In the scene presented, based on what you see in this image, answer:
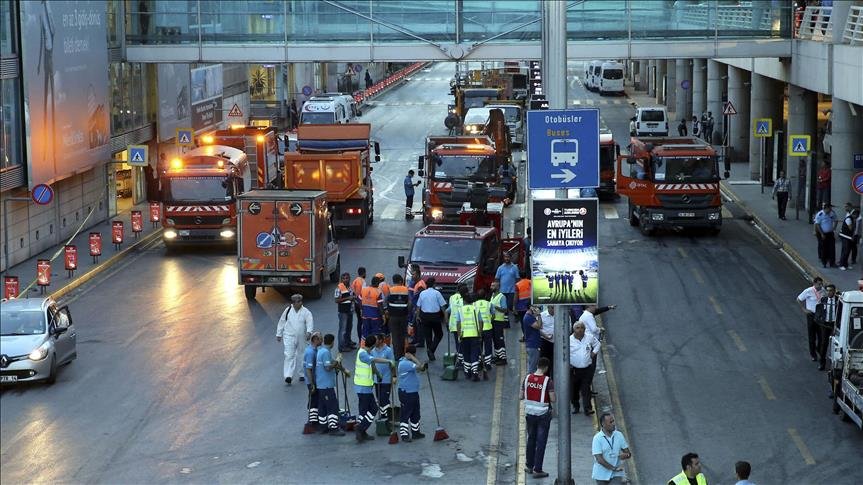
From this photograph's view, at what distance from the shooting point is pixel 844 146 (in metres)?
44.7

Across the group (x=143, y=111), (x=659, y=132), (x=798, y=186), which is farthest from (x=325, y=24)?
(x=659, y=132)

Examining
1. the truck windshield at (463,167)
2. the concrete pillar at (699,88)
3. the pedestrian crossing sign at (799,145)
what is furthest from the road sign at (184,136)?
the concrete pillar at (699,88)

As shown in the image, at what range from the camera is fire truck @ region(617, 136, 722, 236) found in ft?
145

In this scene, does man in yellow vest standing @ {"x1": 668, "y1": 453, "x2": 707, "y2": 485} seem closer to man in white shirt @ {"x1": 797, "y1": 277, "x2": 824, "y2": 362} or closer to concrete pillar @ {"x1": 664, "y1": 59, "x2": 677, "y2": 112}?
man in white shirt @ {"x1": 797, "y1": 277, "x2": 824, "y2": 362}

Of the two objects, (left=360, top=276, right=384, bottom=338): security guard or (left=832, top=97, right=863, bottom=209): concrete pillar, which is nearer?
(left=360, top=276, right=384, bottom=338): security guard

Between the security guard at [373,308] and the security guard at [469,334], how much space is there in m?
2.10

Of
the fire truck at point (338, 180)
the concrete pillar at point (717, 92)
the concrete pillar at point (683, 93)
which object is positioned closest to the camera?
the fire truck at point (338, 180)

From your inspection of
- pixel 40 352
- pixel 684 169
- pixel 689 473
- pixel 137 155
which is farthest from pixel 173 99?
pixel 689 473

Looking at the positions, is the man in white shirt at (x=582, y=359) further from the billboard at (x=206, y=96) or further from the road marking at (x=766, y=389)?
the billboard at (x=206, y=96)

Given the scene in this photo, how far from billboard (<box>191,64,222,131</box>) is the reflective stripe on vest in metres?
38.3

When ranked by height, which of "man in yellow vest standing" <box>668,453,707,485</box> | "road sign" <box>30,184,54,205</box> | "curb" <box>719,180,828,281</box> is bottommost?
"curb" <box>719,180,828,281</box>

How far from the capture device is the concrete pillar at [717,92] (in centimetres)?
7362

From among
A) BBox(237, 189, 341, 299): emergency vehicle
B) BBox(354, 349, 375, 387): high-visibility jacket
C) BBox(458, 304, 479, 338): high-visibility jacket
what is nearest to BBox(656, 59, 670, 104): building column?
BBox(237, 189, 341, 299): emergency vehicle

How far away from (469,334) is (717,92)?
5060 centimetres
